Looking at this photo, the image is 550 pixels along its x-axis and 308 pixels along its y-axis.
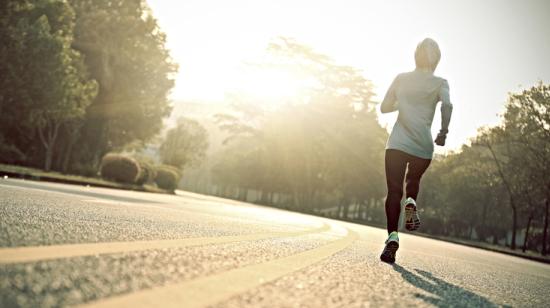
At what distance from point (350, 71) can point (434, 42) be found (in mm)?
43608

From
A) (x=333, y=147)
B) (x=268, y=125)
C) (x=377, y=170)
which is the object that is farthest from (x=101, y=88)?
(x=377, y=170)

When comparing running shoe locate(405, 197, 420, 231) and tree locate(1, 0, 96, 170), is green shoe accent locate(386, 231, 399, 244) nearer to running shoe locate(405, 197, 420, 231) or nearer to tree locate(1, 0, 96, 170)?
running shoe locate(405, 197, 420, 231)

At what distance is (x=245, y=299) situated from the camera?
168 cm

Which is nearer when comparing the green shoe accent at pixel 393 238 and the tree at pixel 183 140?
the green shoe accent at pixel 393 238

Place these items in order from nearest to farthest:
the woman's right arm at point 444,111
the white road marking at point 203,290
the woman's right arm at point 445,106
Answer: the white road marking at point 203,290, the woman's right arm at point 444,111, the woman's right arm at point 445,106

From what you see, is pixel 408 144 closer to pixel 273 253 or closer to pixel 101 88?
pixel 273 253

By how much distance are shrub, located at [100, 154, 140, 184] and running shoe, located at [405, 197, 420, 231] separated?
80.7ft

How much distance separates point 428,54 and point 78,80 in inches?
1087

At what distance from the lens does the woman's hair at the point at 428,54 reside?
5.20 meters

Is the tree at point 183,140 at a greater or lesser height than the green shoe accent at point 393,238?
greater

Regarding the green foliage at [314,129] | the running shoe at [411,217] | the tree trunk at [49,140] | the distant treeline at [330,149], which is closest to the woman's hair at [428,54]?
the running shoe at [411,217]

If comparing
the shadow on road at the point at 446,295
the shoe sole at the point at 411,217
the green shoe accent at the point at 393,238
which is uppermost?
the shoe sole at the point at 411,217

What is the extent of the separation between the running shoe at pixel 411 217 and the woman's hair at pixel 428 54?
1574 mm

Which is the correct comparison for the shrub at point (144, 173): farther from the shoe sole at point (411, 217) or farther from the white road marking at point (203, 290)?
the white road marking at point (203, 290)
